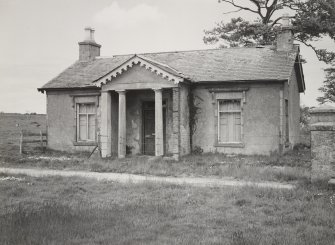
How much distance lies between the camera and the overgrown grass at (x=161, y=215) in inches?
249

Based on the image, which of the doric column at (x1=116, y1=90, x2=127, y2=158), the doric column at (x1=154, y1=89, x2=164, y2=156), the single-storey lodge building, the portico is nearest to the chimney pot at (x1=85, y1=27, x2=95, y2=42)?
the single-storey lodge building

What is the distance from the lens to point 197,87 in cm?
1933

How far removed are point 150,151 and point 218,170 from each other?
22.9 feet

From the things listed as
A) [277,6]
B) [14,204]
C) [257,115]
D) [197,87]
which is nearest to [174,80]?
[197,87]

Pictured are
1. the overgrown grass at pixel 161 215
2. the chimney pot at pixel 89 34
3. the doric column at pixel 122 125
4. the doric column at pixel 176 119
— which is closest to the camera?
the overgrown grass at pixel 161 215

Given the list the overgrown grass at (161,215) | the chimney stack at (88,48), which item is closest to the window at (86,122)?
the chimney stack at (88,48)

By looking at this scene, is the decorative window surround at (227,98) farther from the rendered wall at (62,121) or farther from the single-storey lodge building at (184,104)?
the rendered wall at (62,121)

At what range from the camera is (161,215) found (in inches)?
308

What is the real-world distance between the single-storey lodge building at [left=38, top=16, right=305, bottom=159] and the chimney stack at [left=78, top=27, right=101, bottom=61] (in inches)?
101

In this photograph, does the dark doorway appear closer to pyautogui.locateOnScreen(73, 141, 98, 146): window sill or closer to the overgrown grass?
pyautogui.locateOnScreen(73, 141, 98, 146): window sill

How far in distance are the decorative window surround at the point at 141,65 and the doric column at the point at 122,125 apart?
2.72ft

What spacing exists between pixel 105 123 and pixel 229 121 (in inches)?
224

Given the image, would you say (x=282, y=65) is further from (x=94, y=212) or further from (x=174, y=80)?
(x=94, y=212)

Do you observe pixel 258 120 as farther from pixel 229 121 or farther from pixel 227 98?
pixel 227 98
